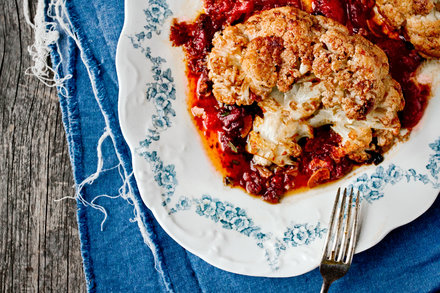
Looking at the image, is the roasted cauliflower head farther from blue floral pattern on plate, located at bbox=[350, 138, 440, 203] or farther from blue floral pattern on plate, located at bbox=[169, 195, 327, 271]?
blue floral pattern on plate, located at bbox=[169, 195, 327, 271]

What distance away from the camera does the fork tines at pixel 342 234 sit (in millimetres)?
2932

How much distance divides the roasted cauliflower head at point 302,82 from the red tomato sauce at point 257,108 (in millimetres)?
126

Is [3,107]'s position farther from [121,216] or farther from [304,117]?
[304,117]

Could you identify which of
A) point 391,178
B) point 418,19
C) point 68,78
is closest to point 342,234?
point 391,178

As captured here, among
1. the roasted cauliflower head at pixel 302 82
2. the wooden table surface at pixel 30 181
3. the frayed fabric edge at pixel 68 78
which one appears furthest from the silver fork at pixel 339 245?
the wooden table surface at pixel 30 181

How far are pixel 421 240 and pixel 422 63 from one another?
1.24m

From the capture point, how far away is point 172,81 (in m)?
3.17

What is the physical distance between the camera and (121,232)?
3.31 meters

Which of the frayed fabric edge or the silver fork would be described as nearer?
the silver fork

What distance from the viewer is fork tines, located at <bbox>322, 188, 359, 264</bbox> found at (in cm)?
293

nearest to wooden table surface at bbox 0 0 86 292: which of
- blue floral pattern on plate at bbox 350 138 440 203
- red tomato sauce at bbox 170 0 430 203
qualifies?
red tomato sauce at bbox 170 0 430 203

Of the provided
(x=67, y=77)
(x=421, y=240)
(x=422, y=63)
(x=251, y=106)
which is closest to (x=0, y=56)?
(x=67, y=77)

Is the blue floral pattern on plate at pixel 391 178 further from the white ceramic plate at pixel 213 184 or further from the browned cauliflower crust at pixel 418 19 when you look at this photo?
the browned cauliflower crust at pixel 418 19

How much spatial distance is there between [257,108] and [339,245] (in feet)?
3.55
